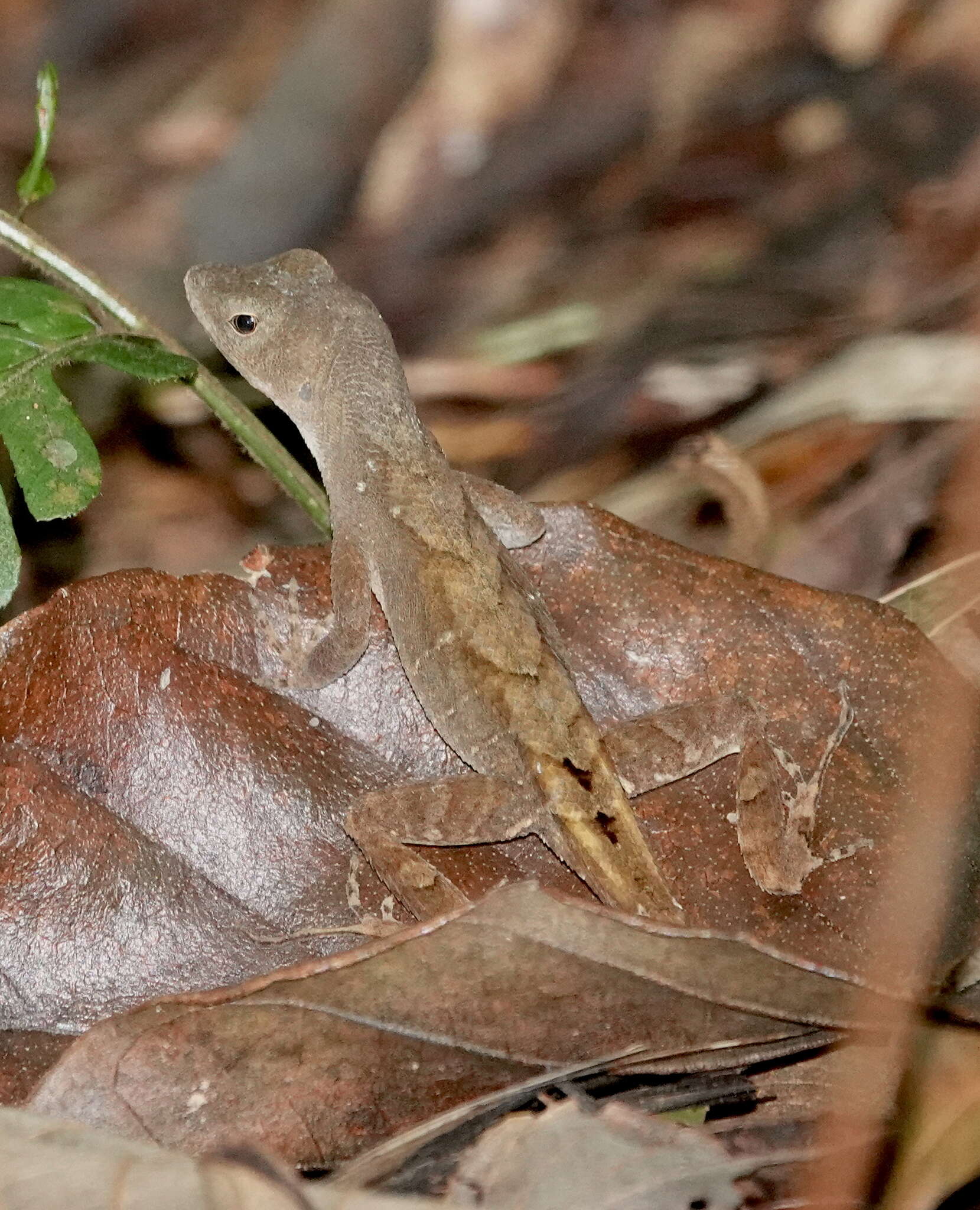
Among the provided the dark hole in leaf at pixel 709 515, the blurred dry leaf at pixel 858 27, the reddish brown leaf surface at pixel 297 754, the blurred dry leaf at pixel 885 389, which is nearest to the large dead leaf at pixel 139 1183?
the reddish brown leaf surface at pixel 297 754

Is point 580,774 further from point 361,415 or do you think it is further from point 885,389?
point 885,389

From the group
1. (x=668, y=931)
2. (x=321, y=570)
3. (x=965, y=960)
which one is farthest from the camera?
(x=321, y=570)

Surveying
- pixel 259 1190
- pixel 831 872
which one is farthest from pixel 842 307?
pixel 259 1190

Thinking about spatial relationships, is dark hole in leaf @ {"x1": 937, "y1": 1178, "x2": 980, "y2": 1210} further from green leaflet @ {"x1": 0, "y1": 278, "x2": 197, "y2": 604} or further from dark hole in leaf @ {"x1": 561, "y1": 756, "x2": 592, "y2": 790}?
green leaflet @ {"x1": 0, "y1": 278, "x2": 197, "y2": 604}

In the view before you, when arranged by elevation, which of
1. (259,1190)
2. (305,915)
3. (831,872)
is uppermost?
(259,1190)

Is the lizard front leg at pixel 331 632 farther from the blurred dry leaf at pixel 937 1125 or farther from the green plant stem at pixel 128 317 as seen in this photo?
the blurred dry leaf at pixel 937 1125

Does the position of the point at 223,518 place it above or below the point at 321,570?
below

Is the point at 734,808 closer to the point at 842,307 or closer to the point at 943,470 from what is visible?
the point at 943,470
